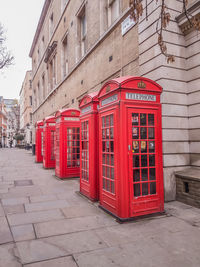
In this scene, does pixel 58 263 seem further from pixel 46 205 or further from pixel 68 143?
pixel 68 143

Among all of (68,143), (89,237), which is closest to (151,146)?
(89,237)

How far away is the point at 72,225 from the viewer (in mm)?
4191

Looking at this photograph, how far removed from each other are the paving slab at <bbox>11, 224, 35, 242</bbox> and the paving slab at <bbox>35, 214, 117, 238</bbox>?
102 millimetres

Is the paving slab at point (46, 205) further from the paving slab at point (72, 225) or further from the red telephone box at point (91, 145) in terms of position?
the paving slab at point (72, 225)

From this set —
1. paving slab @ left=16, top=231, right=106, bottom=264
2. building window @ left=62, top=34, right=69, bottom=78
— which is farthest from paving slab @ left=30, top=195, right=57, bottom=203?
building window @ left=62, top=34, right=69, bottom=78

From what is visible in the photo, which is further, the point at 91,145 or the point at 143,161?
the point at 91,145

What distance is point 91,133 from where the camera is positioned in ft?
19.1

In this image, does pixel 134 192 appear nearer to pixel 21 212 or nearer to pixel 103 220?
pixel 103 220

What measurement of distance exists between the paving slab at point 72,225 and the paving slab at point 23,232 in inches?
4.0

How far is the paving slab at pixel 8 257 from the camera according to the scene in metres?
2.85

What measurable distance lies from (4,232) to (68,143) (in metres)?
5.55

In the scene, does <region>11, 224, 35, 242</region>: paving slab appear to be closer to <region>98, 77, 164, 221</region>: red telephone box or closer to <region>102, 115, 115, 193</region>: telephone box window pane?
<region>98, 77, 164, 221</region>: red telephone box

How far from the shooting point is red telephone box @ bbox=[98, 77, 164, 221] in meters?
4.34

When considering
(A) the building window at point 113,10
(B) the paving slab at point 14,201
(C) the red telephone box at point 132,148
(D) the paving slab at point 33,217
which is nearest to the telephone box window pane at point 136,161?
(C) the red telephone box at point 132,148
